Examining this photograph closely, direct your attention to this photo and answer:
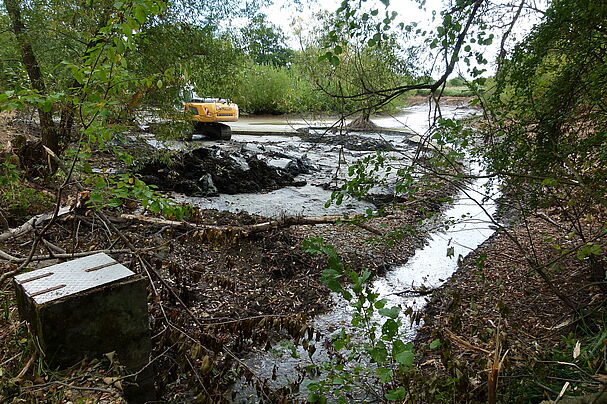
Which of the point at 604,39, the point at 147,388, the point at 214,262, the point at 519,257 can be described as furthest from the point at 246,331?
the point at 519,257

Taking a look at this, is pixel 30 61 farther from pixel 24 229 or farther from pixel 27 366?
pixel 27 366

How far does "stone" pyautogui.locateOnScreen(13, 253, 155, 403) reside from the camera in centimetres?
237

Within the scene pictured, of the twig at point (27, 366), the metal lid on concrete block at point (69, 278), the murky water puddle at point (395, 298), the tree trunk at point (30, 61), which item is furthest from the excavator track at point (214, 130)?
the twig at point (27, 366)

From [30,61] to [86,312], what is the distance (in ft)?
22.4

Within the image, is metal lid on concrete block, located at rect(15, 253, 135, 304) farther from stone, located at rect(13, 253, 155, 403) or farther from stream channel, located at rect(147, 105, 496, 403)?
stream channel, located at rect(147, 105, 496, 403)

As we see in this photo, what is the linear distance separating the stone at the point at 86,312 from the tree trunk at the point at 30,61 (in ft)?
16.9

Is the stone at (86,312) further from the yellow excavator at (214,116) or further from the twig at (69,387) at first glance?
the yellow excavator at (214,116)

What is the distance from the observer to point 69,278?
8.58ft

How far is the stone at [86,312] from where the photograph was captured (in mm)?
2367

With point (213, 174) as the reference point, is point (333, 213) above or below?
below

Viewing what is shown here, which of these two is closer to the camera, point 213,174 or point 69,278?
point 69,278

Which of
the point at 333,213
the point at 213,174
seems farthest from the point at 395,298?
the point at 213,174

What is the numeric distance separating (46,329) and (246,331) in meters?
1.57

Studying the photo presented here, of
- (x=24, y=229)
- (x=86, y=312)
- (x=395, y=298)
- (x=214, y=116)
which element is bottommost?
(x=395, y=298)
